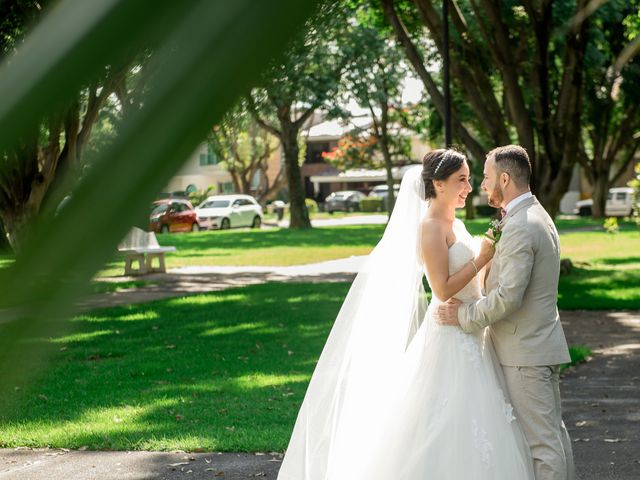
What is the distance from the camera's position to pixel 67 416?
29.1ft

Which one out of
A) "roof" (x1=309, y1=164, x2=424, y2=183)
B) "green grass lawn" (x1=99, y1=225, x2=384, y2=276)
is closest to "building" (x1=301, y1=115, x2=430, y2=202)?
"roof" (x1=309, y1=164, x2=424, y2=183)

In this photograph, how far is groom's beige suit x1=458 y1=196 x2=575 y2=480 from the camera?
502cm

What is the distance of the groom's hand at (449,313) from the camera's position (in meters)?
5.42

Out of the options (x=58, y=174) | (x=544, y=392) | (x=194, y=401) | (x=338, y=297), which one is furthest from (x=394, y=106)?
(x=58, y=174)

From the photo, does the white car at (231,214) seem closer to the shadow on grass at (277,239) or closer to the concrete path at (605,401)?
the shadow on grass at (277,239)

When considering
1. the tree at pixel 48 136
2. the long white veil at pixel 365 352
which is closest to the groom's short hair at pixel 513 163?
the long white veil at pixel 365 352

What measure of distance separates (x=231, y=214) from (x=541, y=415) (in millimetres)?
49966

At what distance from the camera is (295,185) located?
47344 mm

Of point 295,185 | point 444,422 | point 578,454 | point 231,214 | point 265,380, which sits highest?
point 295,185

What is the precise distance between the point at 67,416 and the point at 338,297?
389 inches

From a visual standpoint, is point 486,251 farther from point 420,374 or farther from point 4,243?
point 4,243

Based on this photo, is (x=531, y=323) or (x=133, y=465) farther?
(x=133, y=465)

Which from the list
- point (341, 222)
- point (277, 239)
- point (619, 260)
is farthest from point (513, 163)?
point (341, 222)

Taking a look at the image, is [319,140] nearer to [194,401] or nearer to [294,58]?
[194,401]
